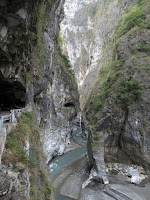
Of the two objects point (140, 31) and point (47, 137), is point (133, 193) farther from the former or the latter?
point (140, 31)

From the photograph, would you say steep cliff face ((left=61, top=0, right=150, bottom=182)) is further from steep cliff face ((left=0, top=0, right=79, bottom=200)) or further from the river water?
steep cliff face ((left=0, top=0, right=79, bottom=200))

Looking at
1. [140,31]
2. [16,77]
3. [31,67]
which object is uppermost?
[140,31]

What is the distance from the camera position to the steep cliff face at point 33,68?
6816 mm

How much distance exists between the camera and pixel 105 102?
1933 cm

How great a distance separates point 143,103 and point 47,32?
45.4 ft

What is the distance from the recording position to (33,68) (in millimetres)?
12977

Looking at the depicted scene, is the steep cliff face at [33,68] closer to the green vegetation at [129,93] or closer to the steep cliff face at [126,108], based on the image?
the steep cliff face at [126,108]

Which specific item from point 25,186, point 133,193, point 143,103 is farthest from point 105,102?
point 25,186

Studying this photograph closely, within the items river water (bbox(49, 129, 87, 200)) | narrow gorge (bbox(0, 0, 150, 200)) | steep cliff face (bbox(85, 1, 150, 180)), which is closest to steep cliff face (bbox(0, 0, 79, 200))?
narrow gorge (bbox(0, 0, 150, 200))

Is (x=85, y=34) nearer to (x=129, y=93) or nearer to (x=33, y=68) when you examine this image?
(x=129, y=93)

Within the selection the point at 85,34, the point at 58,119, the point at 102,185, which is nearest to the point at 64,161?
the point at 58,119

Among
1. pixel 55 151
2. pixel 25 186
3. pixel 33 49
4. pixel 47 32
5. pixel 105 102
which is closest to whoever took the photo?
pixel 25 186

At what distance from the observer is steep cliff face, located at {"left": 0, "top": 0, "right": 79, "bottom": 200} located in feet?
22.4

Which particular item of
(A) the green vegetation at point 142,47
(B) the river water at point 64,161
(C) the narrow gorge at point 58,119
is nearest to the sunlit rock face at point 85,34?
(C) the narrow gorge at point 58,119
